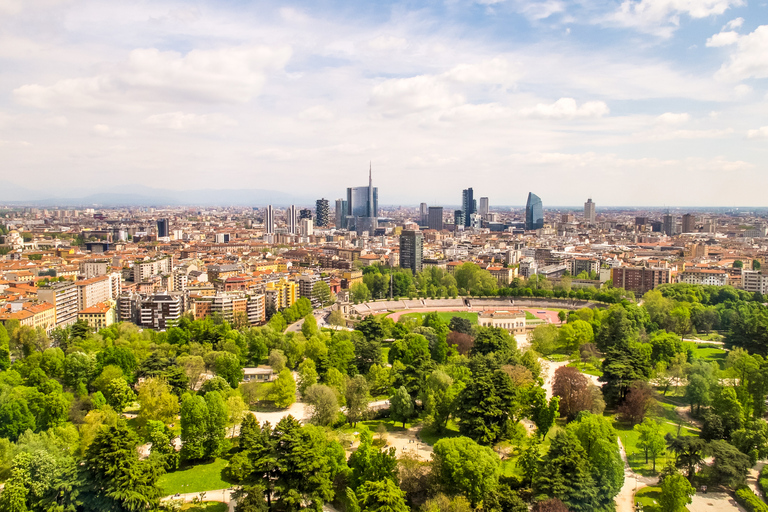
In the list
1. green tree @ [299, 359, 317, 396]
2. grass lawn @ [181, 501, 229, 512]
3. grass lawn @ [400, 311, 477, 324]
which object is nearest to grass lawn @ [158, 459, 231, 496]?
grass lawn @ [181, 501, 229, 512]

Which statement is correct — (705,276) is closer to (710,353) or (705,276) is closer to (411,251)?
(710,353)

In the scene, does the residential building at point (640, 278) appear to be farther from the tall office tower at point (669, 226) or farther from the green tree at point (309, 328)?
the tall office tower at point (669, 226)

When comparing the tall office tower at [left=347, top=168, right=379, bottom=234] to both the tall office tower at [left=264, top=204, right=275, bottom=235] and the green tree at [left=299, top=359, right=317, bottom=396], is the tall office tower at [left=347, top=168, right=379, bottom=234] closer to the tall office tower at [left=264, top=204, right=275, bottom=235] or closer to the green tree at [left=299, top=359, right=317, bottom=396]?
the tall office tower at [left=264, top=204, right=275, bottom=235]

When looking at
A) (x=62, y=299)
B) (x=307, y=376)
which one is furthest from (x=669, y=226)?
(x=307, y=376)

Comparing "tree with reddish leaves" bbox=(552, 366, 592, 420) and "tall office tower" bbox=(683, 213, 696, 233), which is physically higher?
"tall office tower" bbox=(683, 213, 696, 233)

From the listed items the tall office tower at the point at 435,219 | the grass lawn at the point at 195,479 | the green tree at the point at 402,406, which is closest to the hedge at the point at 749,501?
the green tree at the point at 402,406

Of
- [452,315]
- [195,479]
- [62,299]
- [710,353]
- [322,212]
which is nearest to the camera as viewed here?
[195,479]
